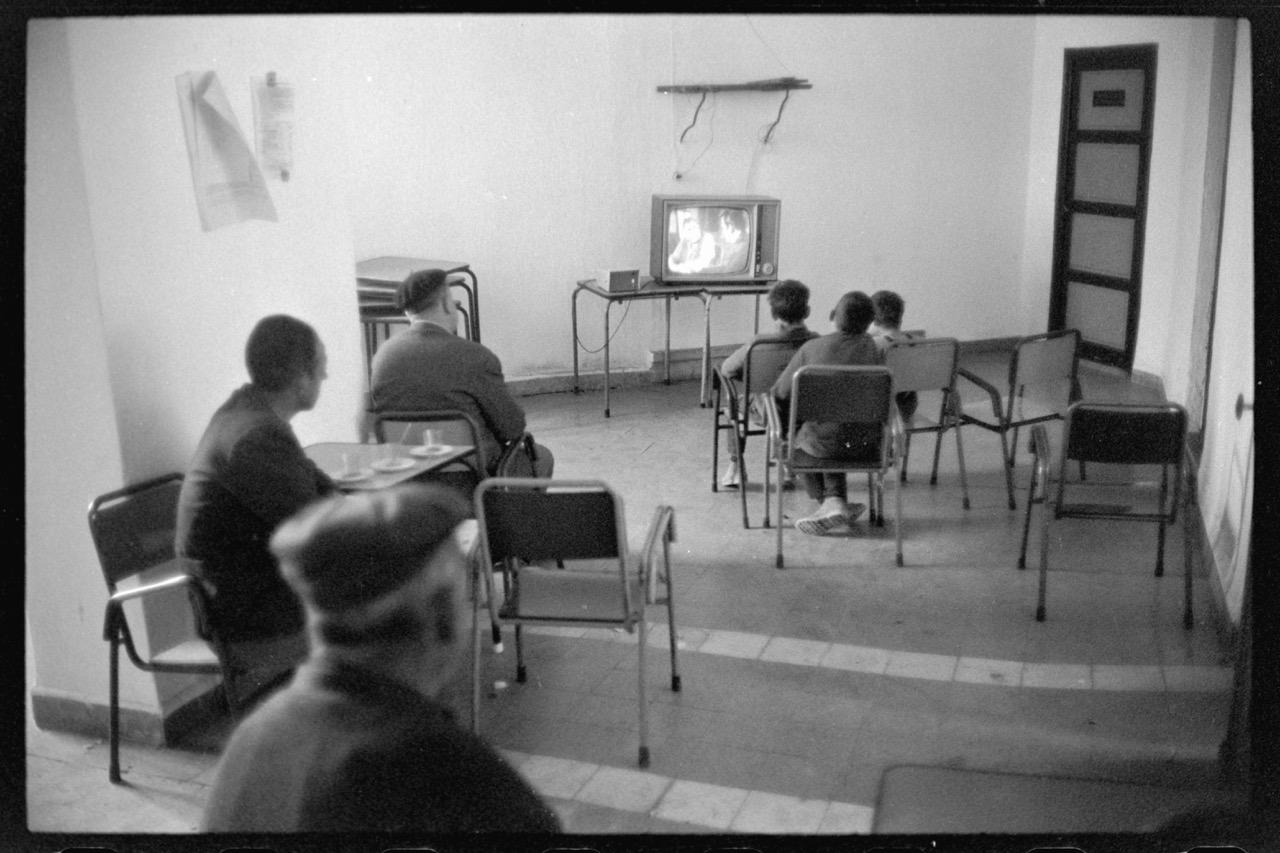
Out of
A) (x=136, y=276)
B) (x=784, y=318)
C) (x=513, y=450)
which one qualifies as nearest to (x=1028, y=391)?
(x=784, y=318)

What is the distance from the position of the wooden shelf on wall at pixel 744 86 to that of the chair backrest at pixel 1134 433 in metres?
0.94

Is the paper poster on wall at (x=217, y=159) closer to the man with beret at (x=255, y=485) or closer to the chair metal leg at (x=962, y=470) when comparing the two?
the man with beret at (x=255, y=485)

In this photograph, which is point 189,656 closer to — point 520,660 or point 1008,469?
point 520,660

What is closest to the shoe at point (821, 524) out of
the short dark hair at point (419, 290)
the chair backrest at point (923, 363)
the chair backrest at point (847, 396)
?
the chair backrest at point (847, 396)

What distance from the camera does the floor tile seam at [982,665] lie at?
7.30 ft

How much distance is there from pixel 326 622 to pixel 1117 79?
5.92ft

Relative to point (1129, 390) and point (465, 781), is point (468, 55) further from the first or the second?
point (1129, 390)

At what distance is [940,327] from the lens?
8.01 feet

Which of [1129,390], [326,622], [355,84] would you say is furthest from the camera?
[1129,390]

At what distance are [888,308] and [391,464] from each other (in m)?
1.12

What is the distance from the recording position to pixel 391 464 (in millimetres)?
2150

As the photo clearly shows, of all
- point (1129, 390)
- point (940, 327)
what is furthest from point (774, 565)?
point (1129, 390)

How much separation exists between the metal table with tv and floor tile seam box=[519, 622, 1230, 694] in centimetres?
57

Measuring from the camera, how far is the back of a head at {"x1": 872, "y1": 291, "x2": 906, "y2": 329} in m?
2.33
